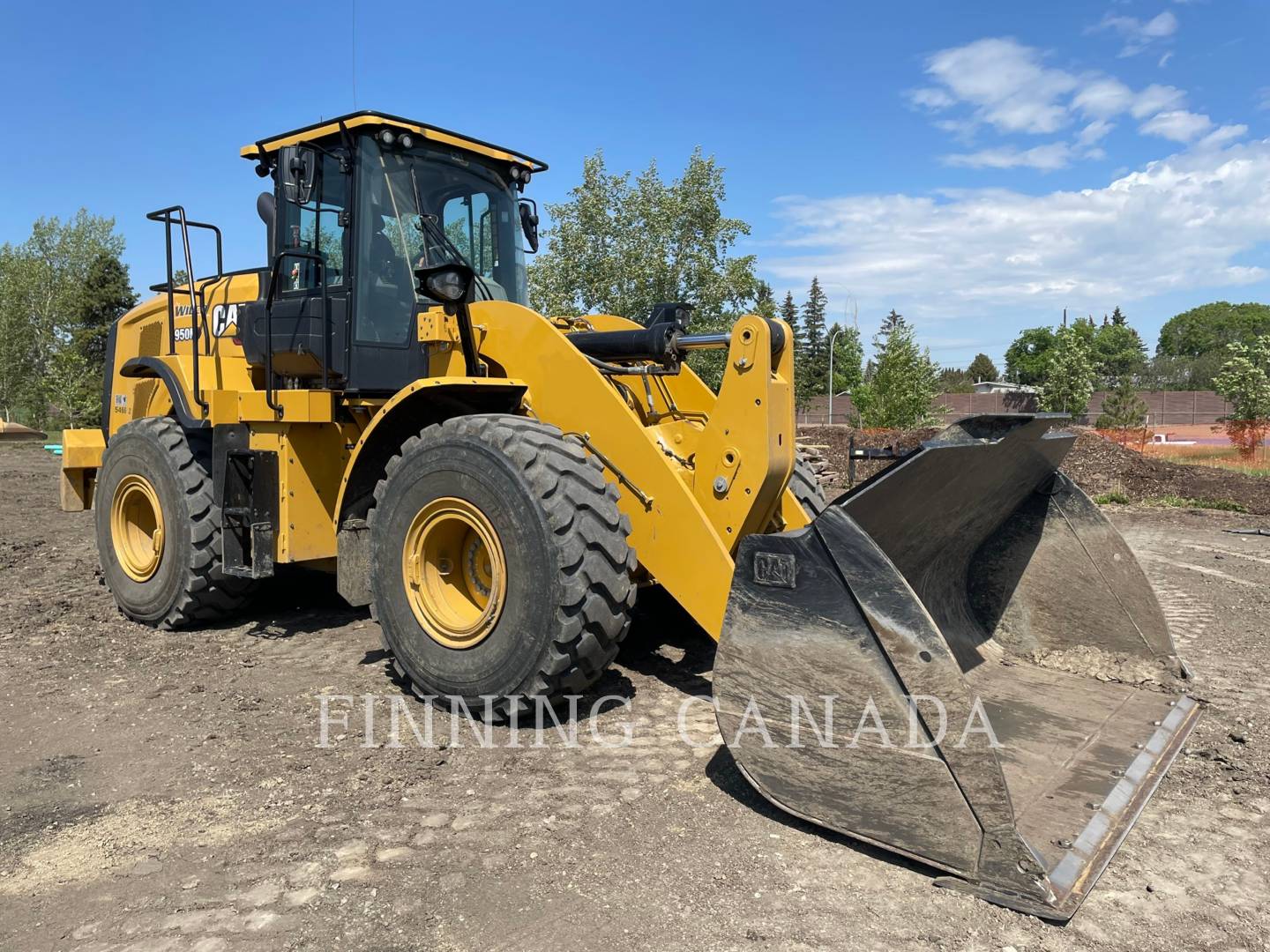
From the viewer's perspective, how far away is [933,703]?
113 inches

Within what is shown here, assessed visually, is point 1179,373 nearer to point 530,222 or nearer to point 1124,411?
point 1124,411

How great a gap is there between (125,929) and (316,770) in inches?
45.2

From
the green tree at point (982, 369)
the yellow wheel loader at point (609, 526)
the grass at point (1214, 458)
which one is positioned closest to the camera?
the yellow wheel loader at point (609, 526)

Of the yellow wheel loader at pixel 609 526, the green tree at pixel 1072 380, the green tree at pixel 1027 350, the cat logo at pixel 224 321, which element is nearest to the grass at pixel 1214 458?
the green tree at pixel 1072 380

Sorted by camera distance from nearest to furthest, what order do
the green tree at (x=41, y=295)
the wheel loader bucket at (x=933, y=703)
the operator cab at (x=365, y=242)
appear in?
the wheel loader bucket at (x=933, y=703), the operator cab at (x=365, y=242), the green tree at (x=41, y=295)

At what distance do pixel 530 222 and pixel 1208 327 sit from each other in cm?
12560

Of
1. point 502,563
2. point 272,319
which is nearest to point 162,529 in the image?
point 272,319

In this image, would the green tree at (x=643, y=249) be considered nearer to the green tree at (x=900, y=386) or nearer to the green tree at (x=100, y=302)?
the green tree at (x=900, y=386)

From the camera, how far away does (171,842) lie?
3244mm

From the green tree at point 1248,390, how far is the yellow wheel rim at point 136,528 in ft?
79.3

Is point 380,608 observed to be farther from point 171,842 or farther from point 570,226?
point 570,226

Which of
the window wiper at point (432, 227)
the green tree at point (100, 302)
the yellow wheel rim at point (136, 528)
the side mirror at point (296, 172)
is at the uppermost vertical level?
the green tree at point (100, 302)

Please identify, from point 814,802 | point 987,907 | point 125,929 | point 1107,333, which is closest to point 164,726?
point 125,929

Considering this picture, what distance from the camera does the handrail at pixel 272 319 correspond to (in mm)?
5430
